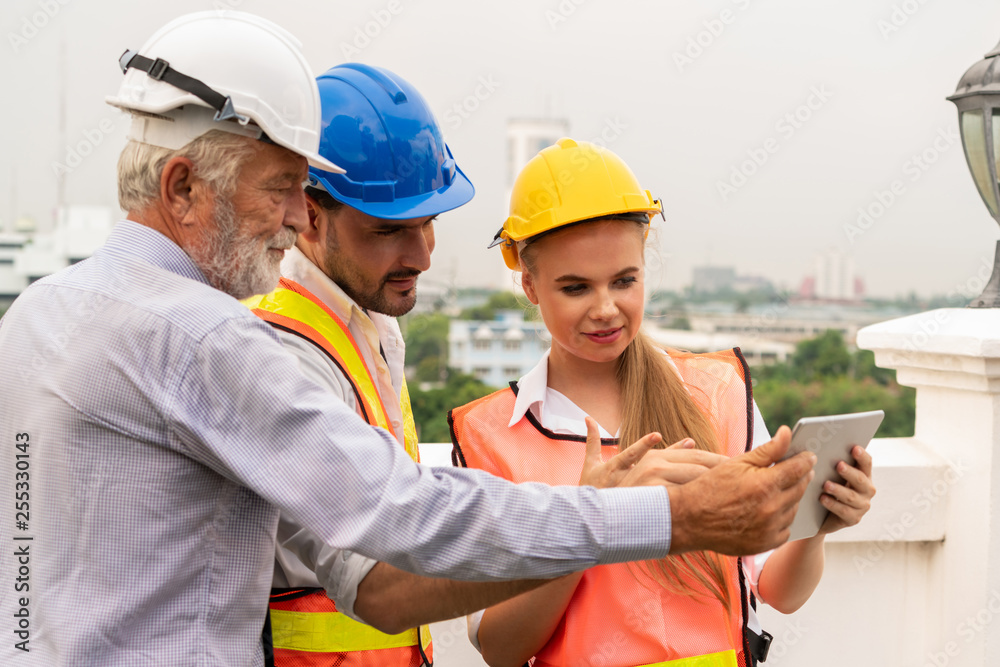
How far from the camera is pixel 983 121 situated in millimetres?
3734

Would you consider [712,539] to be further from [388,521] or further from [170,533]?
[170,533]

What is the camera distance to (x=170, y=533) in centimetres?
141

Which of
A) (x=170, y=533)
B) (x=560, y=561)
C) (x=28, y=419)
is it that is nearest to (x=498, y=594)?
(x=560, y=561)

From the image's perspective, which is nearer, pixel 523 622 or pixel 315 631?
pixel 315 631

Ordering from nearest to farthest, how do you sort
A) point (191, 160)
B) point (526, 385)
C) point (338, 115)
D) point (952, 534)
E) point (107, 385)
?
point (107, 385) → point (191, 160) → point (338, 115) → point (526, 385) → point (952, 534)

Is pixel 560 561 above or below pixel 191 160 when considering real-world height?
below

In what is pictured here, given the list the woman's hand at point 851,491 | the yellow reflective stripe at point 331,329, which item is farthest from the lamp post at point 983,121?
the yellow reflective stripe at point 331,329

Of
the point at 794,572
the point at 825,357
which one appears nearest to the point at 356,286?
the point at 794,572

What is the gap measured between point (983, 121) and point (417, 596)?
3.36m

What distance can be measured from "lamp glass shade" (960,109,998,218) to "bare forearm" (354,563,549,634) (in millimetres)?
3168

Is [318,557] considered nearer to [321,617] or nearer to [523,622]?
[321,617]

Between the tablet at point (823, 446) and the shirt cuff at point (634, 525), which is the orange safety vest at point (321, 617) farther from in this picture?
the tablet at point (823, 446)

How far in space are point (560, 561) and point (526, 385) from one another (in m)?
0.91

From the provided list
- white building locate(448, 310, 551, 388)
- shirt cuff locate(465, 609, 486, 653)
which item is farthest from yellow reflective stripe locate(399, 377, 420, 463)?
white building locate(448, 310, 551, 388)
